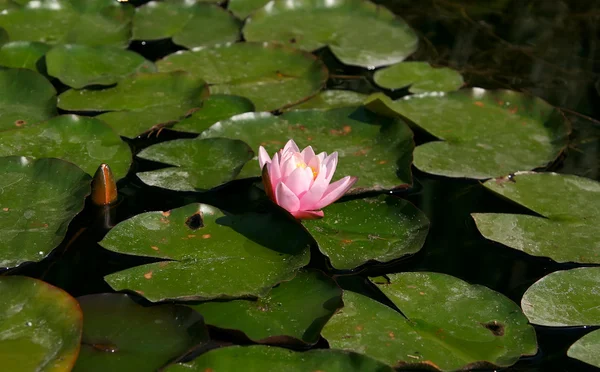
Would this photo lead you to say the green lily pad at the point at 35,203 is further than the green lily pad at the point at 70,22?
No

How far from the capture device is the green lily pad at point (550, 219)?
94.3 inches

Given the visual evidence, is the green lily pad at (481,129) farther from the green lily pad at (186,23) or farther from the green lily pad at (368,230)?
the green lily pad at (186,23)

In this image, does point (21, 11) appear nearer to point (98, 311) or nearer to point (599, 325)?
point (98, 311)

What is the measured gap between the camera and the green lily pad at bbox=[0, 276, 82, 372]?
Answer: 1.68 meters

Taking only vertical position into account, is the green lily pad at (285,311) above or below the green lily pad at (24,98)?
above

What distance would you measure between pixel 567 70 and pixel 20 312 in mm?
3006

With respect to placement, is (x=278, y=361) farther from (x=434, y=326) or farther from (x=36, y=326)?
(x=36, y=326)

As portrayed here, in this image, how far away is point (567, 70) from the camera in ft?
12.3

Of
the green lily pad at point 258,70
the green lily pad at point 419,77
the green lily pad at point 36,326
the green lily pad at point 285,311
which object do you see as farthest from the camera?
the green lily pad at point 419,77

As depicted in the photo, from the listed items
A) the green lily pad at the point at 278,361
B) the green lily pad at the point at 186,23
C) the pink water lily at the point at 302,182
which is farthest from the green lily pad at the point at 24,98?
the green lily pad at the point at 278,361

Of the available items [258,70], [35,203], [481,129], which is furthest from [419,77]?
[35,203]

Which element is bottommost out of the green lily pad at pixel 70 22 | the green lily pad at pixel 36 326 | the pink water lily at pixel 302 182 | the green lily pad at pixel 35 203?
the green lily pad at pixel 70 22

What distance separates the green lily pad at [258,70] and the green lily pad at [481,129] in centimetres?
39

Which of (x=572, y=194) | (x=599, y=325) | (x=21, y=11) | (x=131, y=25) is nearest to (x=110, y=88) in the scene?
(x=131, y=25)
